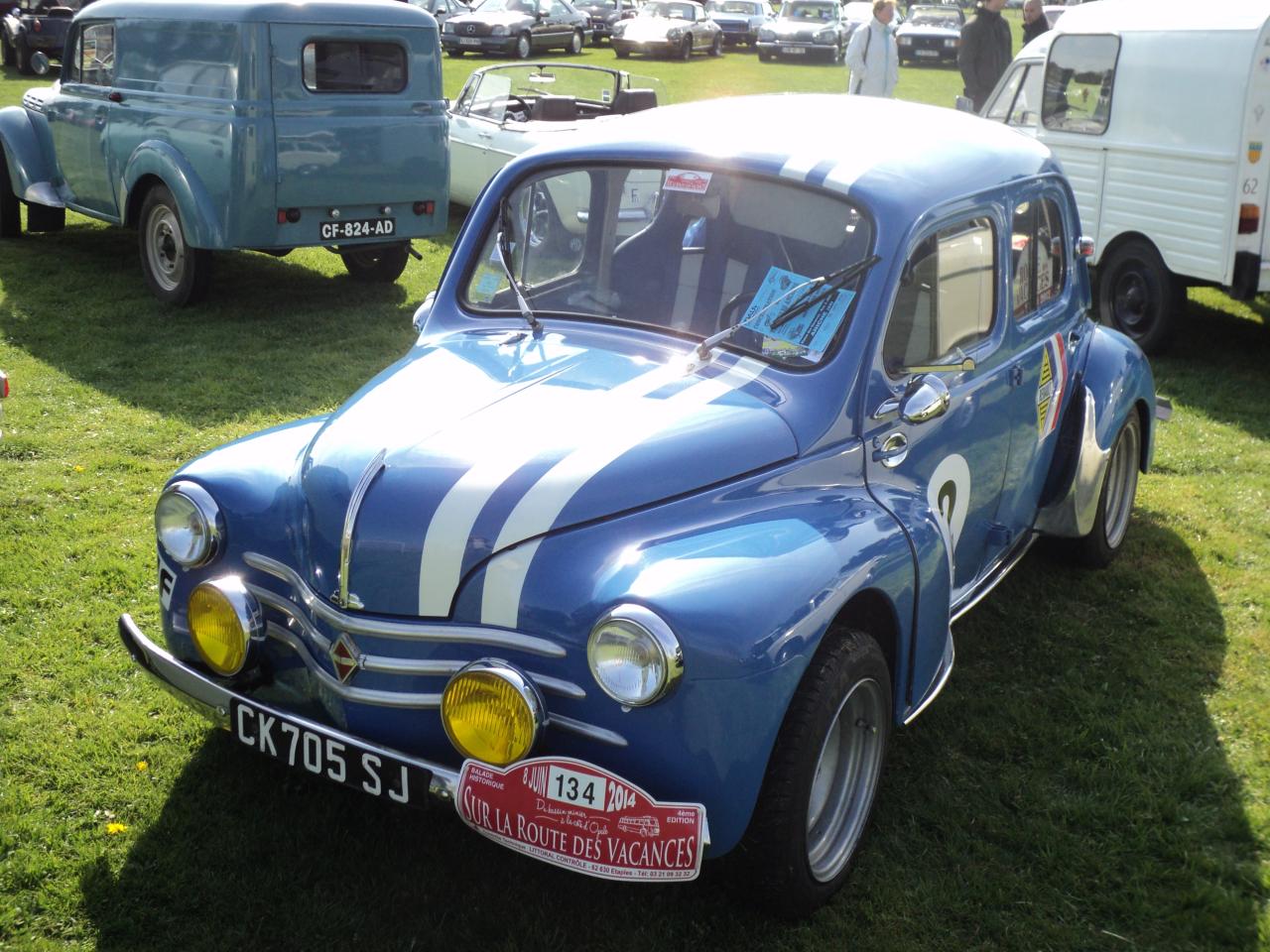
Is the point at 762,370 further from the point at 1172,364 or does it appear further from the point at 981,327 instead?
the point at 1172,364

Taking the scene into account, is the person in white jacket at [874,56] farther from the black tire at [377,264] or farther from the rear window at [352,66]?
the rear window at [352,66]

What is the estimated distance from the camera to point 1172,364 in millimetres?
8484

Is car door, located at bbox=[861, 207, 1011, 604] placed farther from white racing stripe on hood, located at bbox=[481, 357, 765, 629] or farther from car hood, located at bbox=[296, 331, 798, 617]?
white racing stripe on hood, located at bbox=[481, 357, 765, 629]

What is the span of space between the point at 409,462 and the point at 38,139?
8432 mm

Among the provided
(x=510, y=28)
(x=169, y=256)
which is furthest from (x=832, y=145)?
(x=510, y=28)

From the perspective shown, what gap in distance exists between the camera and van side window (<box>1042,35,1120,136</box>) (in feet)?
29.0

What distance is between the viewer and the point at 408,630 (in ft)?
9.67

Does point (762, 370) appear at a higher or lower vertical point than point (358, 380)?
higher

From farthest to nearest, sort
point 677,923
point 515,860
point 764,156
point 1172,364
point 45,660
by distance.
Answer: point 1172,364 → point 45,660 → point 764,156 → point 515,860 → point 677,923

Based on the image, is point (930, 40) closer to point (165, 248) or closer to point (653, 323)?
point (165, 248)

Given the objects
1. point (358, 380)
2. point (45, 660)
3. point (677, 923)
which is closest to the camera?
point (677, 923)

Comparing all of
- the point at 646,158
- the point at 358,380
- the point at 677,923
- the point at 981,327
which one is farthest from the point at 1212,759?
the point at 358,380

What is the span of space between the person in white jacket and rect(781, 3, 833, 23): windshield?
753 inches

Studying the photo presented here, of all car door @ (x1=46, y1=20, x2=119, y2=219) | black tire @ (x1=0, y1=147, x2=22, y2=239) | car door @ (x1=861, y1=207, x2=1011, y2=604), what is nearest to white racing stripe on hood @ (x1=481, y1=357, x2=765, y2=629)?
car door @ (x1=861, y1=207, x2=1011, y2=604)
